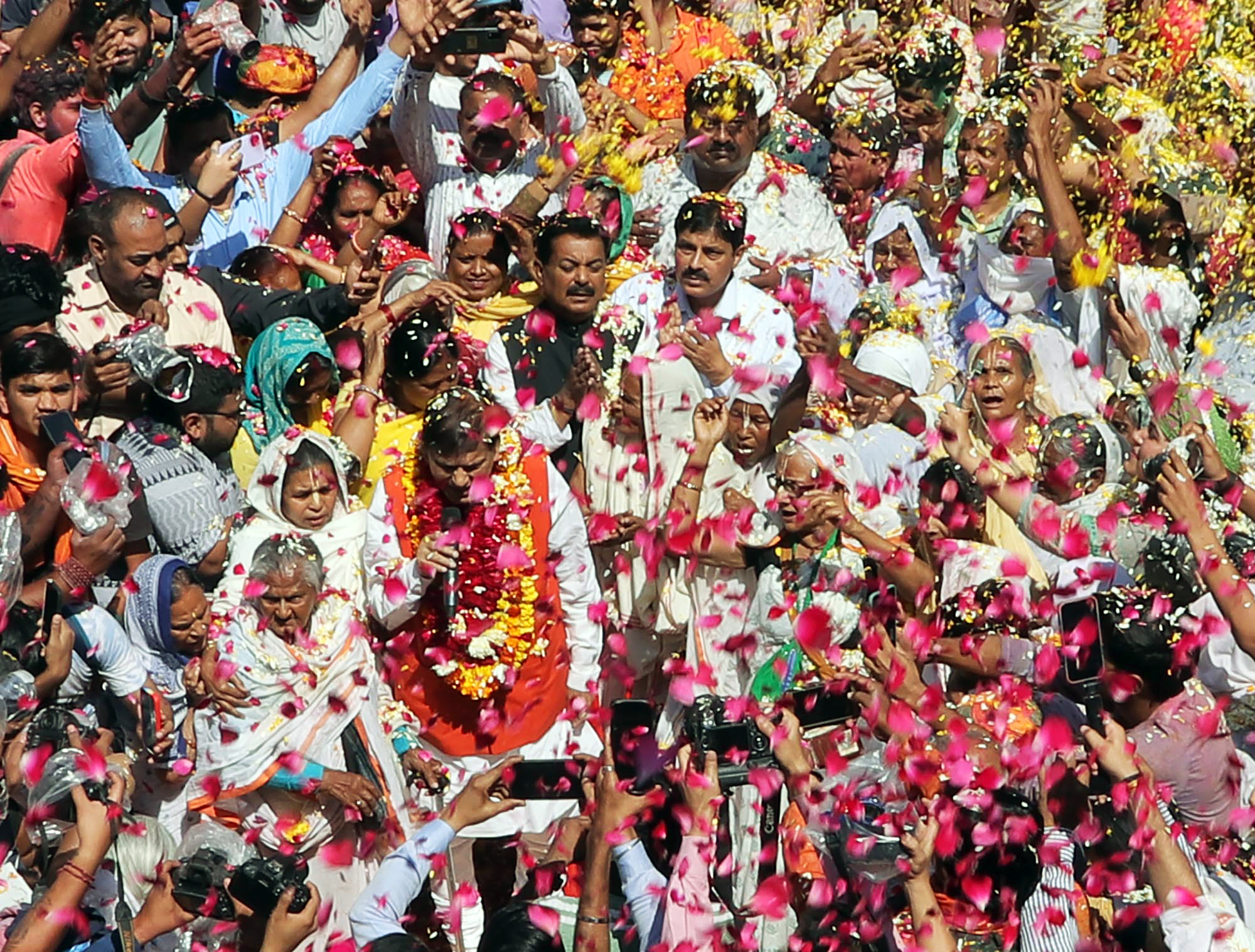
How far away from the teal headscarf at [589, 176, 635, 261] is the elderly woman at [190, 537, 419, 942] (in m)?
2.40

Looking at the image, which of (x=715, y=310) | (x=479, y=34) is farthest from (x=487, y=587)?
(x=479, y=34)

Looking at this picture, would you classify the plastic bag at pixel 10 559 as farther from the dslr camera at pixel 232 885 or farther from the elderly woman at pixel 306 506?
the dslr camera at pixel 232 885

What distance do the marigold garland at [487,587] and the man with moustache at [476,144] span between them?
163 centimetres

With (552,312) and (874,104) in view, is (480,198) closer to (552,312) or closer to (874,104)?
(552,312)

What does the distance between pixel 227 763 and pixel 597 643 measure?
4.09ft

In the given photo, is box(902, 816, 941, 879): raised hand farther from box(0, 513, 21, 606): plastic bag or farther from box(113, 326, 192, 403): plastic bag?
box(113, 326, 192, 403): plastic bag

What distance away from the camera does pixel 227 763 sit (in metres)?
6.30

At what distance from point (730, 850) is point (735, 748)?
0.78m

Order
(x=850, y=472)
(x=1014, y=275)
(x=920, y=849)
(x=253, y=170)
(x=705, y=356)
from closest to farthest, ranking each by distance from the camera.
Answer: (x=920, y=849), (x=850, y=472), (x=705, y=356), (x=253, y=170), (x=1014, y=275)

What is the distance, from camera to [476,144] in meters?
8.23

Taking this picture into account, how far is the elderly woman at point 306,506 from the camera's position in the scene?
662 cm

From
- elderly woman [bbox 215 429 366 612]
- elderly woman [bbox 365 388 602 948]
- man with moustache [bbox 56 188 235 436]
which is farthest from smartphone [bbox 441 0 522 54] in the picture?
elderly woman [bbox 215 429 366 612]

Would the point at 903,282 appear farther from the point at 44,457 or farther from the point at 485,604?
the point at 44,457

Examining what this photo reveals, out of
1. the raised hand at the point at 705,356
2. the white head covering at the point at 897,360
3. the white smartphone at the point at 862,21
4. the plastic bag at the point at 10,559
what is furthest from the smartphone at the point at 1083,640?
the white smartphone at the point at 862,21
